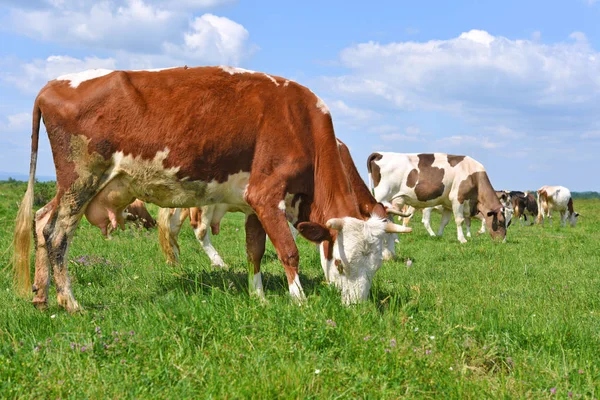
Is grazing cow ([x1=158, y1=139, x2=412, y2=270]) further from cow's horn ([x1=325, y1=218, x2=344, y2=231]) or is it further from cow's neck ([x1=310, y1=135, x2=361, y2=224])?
cow's horn ([x1=325, y1=218, x2=344, y2=231])

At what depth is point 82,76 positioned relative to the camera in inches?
233

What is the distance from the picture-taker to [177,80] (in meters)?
5.78

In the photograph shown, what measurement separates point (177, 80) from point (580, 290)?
5.39 metres

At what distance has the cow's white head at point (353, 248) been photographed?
211 inches

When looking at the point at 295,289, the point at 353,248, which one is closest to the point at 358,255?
the point at 353,248

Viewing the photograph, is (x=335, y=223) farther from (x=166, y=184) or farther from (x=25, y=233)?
(x=25, y=233)

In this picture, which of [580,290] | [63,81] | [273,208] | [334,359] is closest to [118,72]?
[63,81]

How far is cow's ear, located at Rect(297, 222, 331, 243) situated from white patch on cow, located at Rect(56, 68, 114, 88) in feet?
8.82

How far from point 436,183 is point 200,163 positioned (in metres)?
11.0

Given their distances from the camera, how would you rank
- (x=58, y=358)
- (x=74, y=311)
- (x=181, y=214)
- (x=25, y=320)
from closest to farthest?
(x=58, y=358)
(x=25, y=320)
(x=74, y=311)
(x=181, y=214)

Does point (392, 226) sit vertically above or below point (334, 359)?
above

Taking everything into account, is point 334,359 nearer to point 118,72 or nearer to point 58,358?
point 58,358

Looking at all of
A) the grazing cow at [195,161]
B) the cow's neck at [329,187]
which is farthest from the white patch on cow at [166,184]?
the cow's neck at [329,187]

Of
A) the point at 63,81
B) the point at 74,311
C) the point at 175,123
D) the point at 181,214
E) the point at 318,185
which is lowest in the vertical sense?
the point at 74,311
